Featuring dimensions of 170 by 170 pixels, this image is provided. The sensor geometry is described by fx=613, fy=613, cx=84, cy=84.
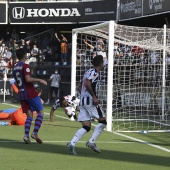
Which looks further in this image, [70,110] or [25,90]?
[70,110]

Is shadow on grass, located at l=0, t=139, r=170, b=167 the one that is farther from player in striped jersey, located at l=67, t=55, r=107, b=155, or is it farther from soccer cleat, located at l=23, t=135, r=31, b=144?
player in striped jersey, located at l=67, t=55, r=107, b=155

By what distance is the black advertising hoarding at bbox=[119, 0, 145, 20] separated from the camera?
29.9 m

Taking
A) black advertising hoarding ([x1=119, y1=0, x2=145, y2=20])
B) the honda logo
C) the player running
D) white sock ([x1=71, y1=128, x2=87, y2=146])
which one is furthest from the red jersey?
the honda logo

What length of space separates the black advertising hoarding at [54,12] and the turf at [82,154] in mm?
20656

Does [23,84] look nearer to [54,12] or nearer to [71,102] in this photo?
[71,102]

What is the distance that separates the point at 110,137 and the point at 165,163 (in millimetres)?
4215

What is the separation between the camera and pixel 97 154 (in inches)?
440

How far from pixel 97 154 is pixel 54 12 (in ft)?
85.6

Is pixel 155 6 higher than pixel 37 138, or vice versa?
pixel 155 6

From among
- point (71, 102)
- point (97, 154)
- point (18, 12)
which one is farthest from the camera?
point (18, 12)

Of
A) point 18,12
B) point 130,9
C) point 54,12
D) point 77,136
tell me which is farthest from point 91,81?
point 18,12

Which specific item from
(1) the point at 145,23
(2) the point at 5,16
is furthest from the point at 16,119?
(2) the point at 5,16

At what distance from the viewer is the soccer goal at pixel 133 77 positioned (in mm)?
16984

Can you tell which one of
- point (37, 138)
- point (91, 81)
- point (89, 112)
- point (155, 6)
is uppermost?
point (155, 6)
